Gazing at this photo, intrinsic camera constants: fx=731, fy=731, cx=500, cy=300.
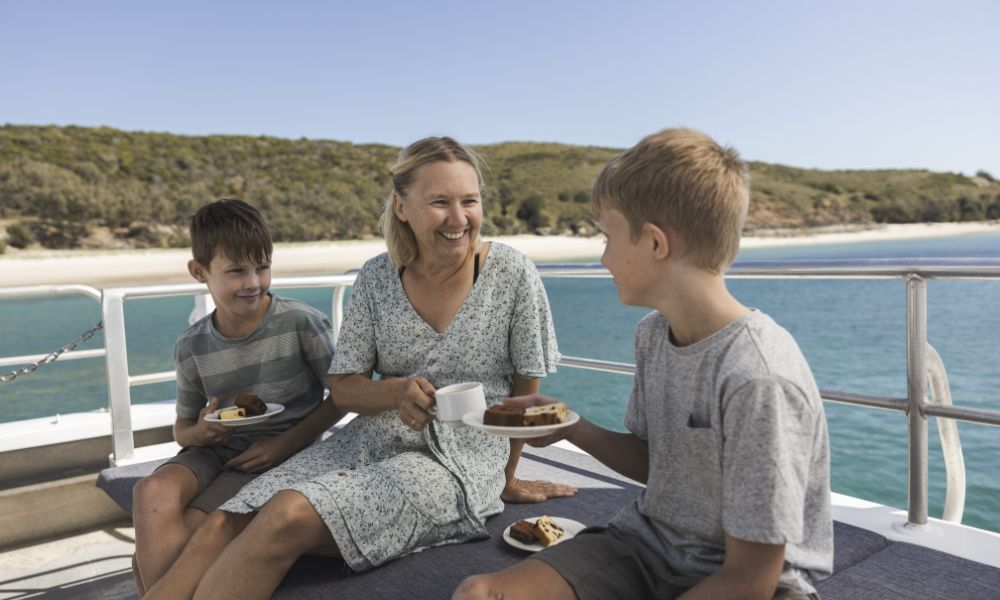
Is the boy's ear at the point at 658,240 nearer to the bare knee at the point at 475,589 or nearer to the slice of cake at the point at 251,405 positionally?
the bare knee at the point at 475,589

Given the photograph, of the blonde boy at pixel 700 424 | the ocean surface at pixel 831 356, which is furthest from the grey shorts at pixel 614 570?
the ocean surface at pixel 831 356

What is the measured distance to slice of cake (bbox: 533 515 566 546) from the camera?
182 cm

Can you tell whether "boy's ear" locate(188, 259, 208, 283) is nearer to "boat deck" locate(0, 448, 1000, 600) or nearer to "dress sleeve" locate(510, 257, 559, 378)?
"boat deck" locate(0, 448, 1000, 600)

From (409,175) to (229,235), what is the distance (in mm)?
587

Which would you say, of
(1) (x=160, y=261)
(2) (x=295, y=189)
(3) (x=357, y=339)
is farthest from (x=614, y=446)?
(2) (x=295, y=189)

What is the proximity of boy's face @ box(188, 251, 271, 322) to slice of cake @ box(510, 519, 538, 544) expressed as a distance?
40.3 inches

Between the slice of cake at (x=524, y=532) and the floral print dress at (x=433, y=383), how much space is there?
10cm

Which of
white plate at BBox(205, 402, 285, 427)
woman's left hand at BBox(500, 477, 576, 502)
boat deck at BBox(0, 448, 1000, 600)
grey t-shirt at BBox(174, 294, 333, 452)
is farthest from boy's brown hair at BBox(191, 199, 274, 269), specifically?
woman's left hand at BBox(500, 477, 576, 502)

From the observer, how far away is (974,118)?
6250 centimetres

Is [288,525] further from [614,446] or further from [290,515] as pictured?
[614,446]

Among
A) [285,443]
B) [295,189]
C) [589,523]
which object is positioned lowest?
[589,523]

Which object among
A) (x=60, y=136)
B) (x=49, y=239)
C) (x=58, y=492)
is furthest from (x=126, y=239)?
(x=58, y=492)

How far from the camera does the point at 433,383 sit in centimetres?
199

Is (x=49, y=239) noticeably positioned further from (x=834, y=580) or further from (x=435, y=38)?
(x=834, y=580)
